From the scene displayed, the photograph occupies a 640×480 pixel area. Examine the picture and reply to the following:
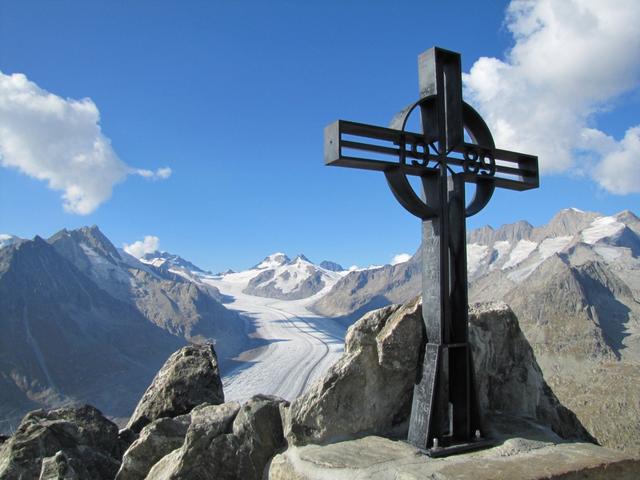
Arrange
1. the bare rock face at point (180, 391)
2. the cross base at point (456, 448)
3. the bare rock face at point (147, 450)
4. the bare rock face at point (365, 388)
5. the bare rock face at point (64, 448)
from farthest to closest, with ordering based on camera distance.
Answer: the bare rock face at point (180, 391) < the bare rock face at point (147, 450) < the bare rock face at point (64, 448) < the bare rock face at point (365, 388) < the cross base at point (456, 448)

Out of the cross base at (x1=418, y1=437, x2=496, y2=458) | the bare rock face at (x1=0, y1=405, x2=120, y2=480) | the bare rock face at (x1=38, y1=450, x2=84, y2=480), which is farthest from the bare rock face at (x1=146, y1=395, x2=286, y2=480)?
the cross base at (x1=418, y1=437, x2=496, y2=458)

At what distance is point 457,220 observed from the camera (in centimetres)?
735

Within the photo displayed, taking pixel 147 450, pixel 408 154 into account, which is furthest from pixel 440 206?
pixel 147 450

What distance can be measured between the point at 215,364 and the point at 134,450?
10.2 feet

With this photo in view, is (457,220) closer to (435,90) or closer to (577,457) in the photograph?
(435,90)

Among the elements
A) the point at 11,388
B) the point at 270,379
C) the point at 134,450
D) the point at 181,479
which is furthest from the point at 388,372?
the point at 11,388

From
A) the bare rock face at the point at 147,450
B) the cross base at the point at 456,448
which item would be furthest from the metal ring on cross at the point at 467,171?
the bare rock face at the point at 147,450

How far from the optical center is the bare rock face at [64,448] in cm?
718

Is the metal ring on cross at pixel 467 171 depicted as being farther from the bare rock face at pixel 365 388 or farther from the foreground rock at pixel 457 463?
the foreground rock at pixel 457 463

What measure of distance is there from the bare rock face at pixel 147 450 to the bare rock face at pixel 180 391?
183 cm

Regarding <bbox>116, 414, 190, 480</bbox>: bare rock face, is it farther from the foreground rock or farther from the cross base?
the cross base

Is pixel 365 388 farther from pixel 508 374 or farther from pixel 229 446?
pixel 508 374

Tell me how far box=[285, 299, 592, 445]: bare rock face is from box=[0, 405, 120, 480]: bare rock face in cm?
301

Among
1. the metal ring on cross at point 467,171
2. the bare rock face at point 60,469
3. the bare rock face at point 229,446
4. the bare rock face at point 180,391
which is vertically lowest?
the bare rock face at point 60,469
